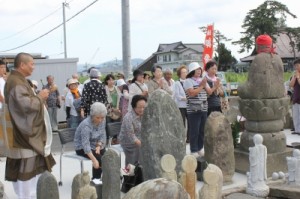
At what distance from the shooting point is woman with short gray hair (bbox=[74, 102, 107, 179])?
5.24m

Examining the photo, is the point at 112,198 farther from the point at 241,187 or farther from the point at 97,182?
the point at 241,187

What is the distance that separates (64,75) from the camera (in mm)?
13250

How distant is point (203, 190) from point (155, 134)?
1.50m

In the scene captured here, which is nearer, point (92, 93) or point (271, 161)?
point (271, 161)

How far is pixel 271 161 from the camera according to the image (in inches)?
238

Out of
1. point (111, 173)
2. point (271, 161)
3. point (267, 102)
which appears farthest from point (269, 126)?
point (111, 173)

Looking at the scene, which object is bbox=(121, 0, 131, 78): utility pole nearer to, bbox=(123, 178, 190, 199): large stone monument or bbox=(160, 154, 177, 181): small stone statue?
bbox=(160, 154, 177, 181): small stone statue

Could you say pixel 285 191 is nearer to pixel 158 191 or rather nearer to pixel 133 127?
pixel 133 127

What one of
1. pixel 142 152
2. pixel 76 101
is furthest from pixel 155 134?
pixel 76 101

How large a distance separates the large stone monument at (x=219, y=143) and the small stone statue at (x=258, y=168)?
0.63 meters

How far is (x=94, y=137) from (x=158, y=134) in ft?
3.15

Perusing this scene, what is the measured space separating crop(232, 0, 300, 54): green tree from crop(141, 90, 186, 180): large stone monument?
103 feet

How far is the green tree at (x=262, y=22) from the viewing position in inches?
1362

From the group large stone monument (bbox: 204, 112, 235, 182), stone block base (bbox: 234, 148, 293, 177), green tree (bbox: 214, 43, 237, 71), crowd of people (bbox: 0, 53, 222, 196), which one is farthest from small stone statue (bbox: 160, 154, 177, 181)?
green tree (bbox: 214, 43, 237, 71)
